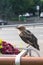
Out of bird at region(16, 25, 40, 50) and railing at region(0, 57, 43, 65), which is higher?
railing at region(0, 57, 43, 65)

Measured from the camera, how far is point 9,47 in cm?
268

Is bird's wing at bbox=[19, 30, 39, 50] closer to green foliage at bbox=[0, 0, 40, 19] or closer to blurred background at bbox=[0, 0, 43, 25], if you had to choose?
blurred background at bbox=[0, 0, 43, 25]

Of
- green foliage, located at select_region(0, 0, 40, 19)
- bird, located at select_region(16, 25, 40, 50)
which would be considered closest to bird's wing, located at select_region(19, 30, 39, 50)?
bird, located at select_region(16, 25, 40, 50)

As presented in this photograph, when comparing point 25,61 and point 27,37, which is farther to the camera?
point 27,37

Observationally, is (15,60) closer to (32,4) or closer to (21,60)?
(21,60)

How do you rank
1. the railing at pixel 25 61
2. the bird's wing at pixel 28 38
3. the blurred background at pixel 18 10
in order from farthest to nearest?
the blurred background at pixel 18 10 → the bird's wing at pixel 28 38 → the railing at pixel 25 61

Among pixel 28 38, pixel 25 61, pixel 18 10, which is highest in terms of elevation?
pixel 25 61

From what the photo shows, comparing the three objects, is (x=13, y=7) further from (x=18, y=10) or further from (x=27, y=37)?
(x=27, y=37)

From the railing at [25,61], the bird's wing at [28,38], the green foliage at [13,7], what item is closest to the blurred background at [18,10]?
the green foliage at [13,7]

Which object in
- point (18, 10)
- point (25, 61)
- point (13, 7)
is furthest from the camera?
point (18, 10)

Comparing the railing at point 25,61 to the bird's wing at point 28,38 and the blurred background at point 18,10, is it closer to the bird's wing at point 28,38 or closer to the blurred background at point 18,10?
the bird's wing at point 28,38

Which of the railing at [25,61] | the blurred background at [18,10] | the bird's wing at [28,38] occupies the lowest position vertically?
the blurred background at [18,10]

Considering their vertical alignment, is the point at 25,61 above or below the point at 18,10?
above

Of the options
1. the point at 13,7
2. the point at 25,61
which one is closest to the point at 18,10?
the point at 13,7
